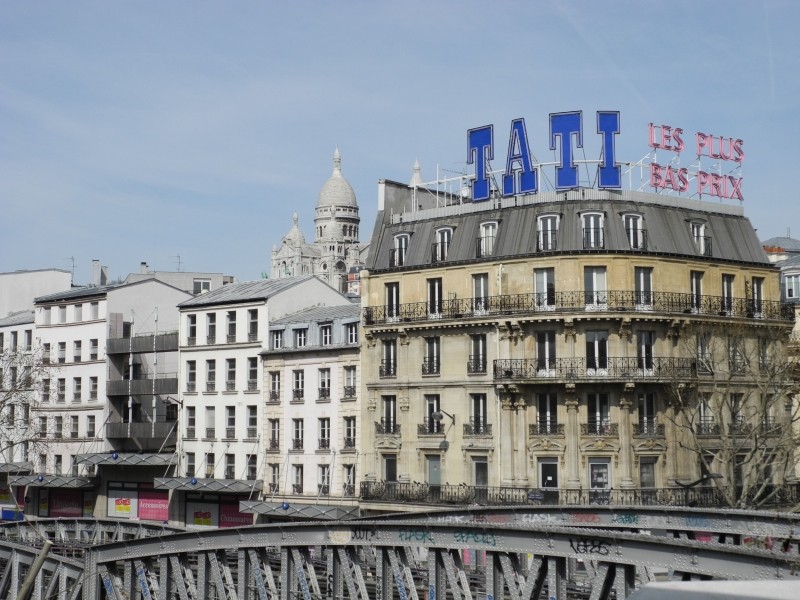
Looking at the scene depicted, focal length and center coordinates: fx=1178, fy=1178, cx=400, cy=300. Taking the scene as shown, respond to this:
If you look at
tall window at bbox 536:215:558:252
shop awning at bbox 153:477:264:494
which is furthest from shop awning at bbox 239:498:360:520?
tall window at bbox 536:215:558:252

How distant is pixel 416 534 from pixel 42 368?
243ft

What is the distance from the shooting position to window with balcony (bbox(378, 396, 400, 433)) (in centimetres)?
7338

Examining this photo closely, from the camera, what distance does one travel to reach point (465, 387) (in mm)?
70062

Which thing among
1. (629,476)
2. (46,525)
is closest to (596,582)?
(46,525)

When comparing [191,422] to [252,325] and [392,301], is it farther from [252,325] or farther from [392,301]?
[392,301]

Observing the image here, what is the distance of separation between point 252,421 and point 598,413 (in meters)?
26.7

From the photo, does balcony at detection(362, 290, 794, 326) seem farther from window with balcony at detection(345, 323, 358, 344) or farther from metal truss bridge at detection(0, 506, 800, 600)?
metal truss bridge at detection(0, 506, 800, 600)

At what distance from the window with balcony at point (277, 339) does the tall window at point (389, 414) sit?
34.0 feet

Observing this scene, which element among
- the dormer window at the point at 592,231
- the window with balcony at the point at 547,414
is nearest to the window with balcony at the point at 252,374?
the window with balcony at the point at 547,414

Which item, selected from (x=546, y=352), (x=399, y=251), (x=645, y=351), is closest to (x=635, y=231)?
(x=645, y=351)

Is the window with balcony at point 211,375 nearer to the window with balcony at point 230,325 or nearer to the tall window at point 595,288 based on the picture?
the window with balcony at point 230,325

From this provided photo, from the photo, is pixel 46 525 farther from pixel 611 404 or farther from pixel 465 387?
pixel 611 404

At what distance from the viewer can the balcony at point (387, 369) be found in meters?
73.8

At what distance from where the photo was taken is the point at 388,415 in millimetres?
74000
